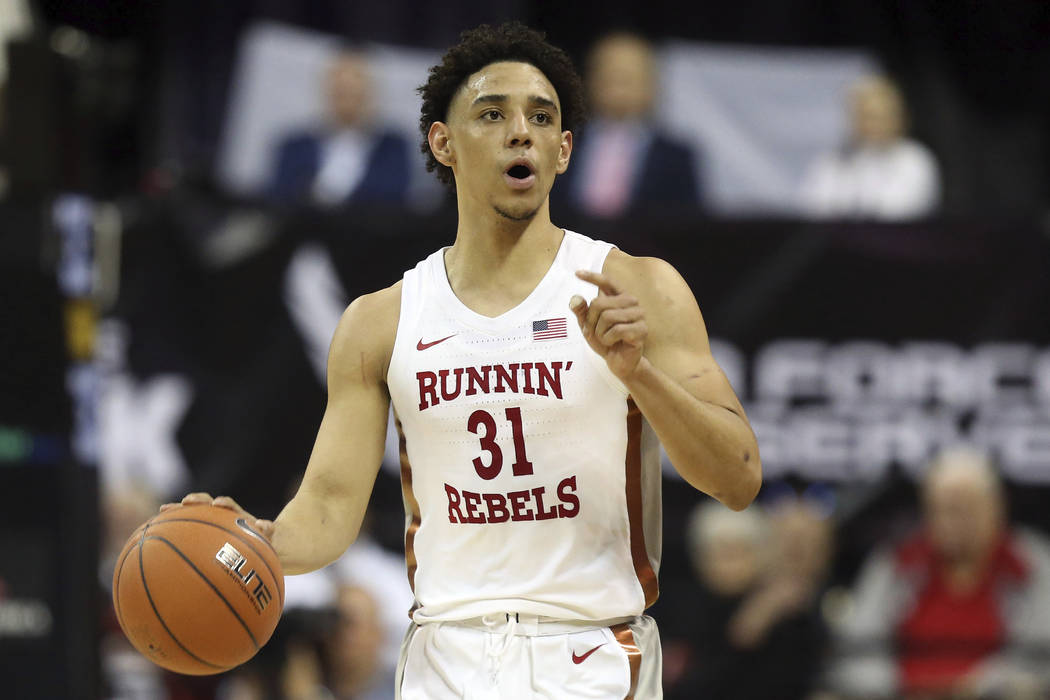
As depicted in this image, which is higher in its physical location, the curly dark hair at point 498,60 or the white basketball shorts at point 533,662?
the curly dark hair at point 498,60

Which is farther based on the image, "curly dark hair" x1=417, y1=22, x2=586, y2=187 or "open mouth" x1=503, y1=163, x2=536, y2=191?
"curly dark hair" x1=417, y1=22, x2=586, y2=187

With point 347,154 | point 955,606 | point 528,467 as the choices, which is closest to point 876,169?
point 955,606

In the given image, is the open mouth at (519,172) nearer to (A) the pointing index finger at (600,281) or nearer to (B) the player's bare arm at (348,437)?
(B) the player's bare arm at (348,437)

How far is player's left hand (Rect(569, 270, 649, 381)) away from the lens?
3.67 meters

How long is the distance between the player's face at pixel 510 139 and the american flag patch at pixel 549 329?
33cm

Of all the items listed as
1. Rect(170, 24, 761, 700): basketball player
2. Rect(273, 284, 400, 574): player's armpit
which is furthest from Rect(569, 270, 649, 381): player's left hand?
Rect(273, 284, 400, 574): player's armpit

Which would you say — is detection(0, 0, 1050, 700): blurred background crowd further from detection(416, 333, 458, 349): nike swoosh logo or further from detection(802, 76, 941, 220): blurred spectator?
detection(416, 333, 458, 349): nike swoosh logo

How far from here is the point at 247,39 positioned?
10.2 metres

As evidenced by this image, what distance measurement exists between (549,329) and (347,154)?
533 cm

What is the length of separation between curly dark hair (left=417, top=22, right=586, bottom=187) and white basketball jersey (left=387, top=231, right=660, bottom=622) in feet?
1.94

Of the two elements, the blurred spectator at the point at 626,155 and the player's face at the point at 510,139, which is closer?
the player's face at the point at 510,139

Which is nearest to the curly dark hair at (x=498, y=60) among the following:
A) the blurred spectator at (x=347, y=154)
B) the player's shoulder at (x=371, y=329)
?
the player's shoulder at (x=371, y=329)

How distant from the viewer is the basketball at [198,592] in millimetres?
3967

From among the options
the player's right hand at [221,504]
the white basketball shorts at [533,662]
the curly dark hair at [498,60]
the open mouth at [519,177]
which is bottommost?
the white basketball shorts at [533,662]
